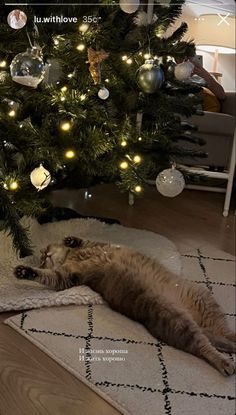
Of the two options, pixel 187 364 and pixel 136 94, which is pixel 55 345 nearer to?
pixel 187 364

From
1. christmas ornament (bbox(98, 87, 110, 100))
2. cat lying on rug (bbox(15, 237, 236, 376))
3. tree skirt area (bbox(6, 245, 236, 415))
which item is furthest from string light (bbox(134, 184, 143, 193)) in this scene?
tree skirt area (bbox(6, 245, 236, 415))

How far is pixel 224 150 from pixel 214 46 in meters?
0.58

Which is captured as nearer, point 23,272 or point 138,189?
point 23,272

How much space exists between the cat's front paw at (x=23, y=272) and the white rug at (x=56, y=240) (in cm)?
6

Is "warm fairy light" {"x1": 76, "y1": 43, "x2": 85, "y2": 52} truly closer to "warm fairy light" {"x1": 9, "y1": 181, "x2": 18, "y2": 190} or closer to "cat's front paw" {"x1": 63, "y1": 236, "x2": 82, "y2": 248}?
"warm fairy light" {"x1": 9, "y1": 181, "x2": 18, "y2": 190}

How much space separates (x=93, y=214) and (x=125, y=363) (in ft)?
3.28

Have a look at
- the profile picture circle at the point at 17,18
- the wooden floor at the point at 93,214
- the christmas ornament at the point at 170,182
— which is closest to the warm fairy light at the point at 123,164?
the christmas ornament at the point at 170,182

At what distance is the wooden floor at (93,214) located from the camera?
0.98 m

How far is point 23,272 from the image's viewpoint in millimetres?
1324

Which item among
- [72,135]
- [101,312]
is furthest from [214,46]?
[101,312]

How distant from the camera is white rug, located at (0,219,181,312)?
133cm

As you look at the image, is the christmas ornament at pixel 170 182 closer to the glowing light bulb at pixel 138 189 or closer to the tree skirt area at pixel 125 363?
the glowing light bulb at pixel 138 189

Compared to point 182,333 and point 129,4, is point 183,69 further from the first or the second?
point 182,333

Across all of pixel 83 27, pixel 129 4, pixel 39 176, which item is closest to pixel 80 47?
pixel 83 27
